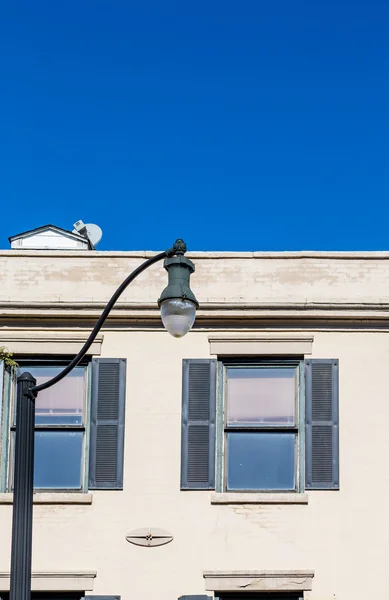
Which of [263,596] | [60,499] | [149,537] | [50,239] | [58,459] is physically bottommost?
[263,596]

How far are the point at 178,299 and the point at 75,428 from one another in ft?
16.8

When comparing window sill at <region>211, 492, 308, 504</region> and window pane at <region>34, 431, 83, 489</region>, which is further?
window pane at <region>34, 431, 83, 489</region>

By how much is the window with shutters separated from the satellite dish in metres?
4.16

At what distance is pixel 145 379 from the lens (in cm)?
1275

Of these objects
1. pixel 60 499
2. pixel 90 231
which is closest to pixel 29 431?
pixel 60 499

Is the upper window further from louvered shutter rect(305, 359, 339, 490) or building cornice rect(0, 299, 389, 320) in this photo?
building cornice rect(0, 299, 389, 320)

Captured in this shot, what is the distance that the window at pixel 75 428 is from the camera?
41.0ft

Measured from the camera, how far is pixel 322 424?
12586 mm

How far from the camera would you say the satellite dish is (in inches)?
633

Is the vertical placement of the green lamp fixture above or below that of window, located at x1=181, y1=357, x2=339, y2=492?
above

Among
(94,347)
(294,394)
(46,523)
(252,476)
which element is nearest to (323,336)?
(294,394)

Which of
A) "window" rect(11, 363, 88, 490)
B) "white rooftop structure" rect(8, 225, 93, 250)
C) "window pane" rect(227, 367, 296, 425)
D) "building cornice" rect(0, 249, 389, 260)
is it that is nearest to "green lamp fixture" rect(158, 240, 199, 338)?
"window pane" rect(227, 367, 296, 425)

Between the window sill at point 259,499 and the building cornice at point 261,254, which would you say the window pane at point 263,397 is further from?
the building cornice at point 261,254

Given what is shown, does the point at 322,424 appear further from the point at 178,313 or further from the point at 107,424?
the point at 178,313
